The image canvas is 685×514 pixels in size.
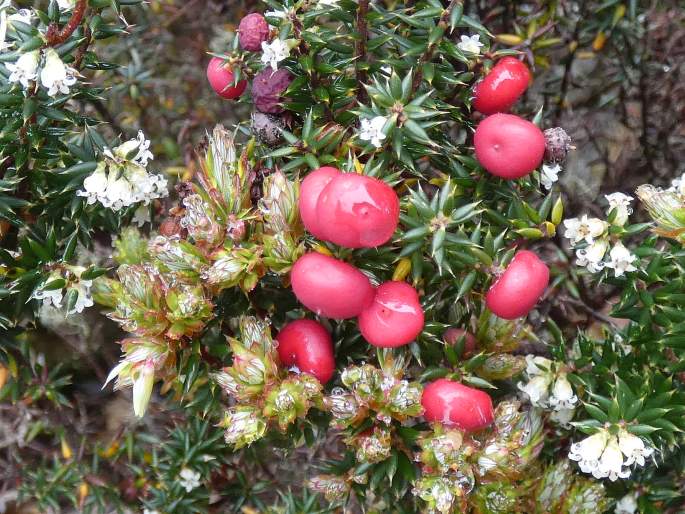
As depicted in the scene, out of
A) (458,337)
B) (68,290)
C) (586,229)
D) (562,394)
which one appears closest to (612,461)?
(562,394)

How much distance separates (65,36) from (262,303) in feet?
3.05

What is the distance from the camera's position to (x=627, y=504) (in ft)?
7.36

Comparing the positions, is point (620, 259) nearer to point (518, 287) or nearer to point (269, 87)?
point (518, 287)

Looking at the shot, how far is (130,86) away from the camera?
3178 millimetres

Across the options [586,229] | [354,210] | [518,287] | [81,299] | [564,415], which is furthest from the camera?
[564,415]

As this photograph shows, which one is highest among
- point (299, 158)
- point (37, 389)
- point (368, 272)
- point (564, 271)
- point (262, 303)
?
point (299, 158)

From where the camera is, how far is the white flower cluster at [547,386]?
206 cm

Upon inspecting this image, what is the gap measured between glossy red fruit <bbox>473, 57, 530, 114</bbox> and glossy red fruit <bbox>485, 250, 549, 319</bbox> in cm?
45

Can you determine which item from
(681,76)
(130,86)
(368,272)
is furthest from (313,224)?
(681,76)

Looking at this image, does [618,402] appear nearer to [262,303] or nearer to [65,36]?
[262,303]

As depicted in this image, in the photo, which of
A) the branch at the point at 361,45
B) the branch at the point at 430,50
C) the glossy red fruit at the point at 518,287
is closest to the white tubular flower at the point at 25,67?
the branch at the point at 361,45

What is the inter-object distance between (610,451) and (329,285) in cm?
90

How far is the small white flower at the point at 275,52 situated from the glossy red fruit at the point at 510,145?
55 centimetres

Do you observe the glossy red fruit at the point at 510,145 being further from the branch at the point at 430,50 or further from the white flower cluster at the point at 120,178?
the white flower cluster at the point at 120,178
